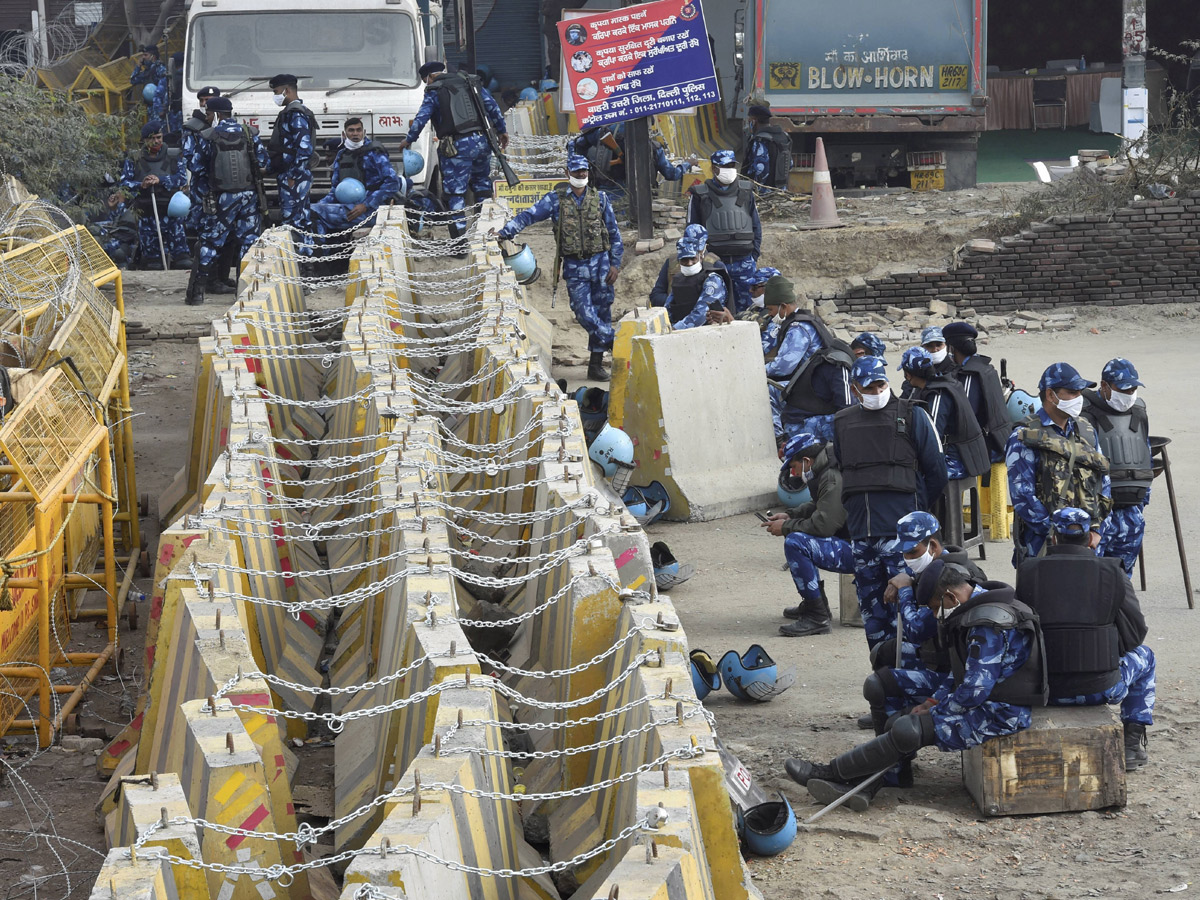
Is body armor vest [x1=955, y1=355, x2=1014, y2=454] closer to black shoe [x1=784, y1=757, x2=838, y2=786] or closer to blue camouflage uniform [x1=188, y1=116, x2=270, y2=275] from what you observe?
black shoe [x1=784, y1=757, x2=838, y2=786]

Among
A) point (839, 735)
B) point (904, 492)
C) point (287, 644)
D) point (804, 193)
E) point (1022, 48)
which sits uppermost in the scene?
point (1022, 48)

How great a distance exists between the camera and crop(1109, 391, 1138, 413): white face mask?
27.1 feet

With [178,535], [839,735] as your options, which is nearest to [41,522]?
[178,535]

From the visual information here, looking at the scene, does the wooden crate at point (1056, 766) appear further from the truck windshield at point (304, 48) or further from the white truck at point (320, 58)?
the truck windshield at point (304, 48)

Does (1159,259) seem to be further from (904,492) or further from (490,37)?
(490,37)

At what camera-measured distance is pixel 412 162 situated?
A: 17.2m

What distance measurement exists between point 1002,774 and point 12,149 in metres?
15.2

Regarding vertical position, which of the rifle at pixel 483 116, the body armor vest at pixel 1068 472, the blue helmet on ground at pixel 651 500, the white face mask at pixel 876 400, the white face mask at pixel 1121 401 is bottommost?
the blue helmet on ground at pixel 651 500

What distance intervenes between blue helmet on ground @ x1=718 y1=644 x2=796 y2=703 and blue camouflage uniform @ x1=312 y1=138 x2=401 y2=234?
9.54 m

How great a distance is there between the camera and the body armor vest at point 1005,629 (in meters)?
6.39

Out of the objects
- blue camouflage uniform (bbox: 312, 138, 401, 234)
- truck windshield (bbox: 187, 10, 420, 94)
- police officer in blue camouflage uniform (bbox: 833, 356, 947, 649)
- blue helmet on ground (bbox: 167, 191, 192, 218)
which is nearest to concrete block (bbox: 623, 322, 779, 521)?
police officer in blue camouflage uniform (bbox: 833, 356, 947, 649)

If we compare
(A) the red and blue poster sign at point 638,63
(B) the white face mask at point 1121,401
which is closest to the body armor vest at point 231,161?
(A) the red and blue poster sign at point 638,63

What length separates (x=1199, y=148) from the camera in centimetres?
1838

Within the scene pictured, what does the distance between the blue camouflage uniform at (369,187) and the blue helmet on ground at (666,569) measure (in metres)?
7.44
